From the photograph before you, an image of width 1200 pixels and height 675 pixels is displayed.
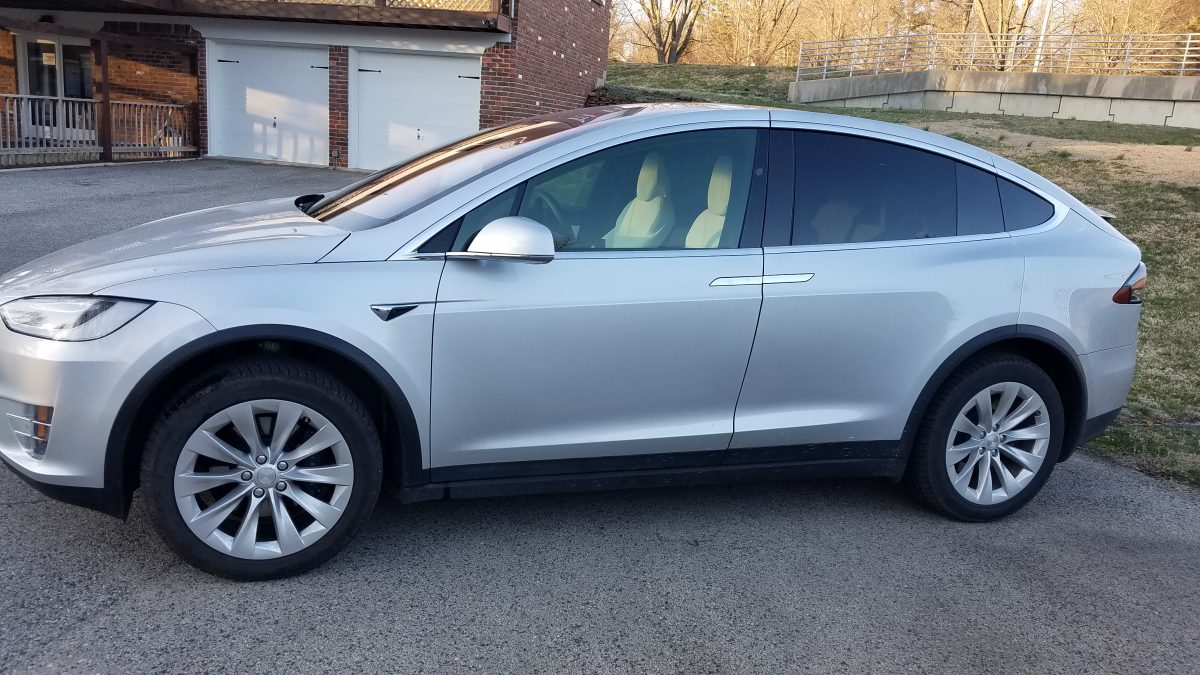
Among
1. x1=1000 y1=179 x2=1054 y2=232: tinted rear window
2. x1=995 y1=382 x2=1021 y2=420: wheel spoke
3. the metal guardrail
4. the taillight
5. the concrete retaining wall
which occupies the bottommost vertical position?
x1=995 y1=382 x2=1021 y2=420: wheel spoke

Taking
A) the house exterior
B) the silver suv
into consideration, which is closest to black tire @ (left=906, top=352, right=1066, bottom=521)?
the silver suv

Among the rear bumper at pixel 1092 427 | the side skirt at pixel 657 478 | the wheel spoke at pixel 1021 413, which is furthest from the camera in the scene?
the rear bumper at pixel 1092 427

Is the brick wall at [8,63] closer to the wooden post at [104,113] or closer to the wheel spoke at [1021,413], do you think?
the wooden post at [104,113]

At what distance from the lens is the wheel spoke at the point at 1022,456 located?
4289mm

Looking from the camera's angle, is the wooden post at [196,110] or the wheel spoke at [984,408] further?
the wooden post at [196,110]

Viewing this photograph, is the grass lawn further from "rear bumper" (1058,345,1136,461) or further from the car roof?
the car roof

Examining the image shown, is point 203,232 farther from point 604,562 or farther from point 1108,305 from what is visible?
point 1108,305

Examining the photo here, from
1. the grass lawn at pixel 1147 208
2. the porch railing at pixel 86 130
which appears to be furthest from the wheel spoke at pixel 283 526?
the porch railing at pixel 86 130

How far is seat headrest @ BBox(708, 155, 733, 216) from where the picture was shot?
391 centimetres

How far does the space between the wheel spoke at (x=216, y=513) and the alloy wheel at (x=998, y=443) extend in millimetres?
2967

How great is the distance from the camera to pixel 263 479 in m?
3.35

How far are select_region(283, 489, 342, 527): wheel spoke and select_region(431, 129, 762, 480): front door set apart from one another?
0.40 metres

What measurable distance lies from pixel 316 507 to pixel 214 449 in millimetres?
411

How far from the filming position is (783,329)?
3.82m
